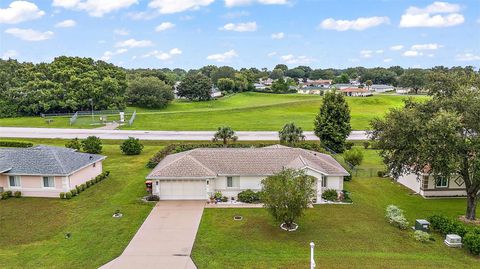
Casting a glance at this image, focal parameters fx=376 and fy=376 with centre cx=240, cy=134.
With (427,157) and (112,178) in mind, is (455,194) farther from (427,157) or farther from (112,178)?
(112,178)

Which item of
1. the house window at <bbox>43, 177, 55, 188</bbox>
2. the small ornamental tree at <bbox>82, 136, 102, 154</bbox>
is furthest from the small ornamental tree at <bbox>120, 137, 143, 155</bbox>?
the house window at <bbox>43, 177, 55, 188</bbox>

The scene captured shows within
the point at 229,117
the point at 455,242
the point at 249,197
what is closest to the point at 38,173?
the point at 249,197

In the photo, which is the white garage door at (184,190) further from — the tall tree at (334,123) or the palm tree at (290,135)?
the tall tree at (334,123)

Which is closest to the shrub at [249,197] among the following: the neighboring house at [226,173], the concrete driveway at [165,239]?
the neighboring house at [226,173]

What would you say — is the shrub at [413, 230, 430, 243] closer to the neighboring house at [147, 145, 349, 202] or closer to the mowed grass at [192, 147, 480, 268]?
the mowed grass at [192, 147, 480, 268]

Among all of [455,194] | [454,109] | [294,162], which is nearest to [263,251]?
[294,162]

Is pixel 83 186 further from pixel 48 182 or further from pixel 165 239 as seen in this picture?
pixel 165 239
